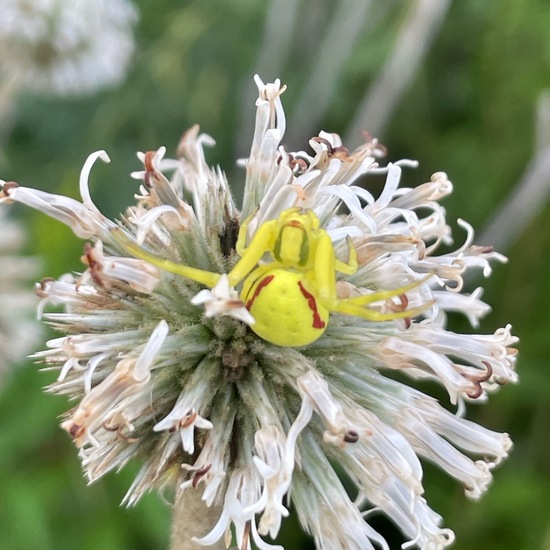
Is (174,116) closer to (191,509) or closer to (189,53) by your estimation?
(189,53)

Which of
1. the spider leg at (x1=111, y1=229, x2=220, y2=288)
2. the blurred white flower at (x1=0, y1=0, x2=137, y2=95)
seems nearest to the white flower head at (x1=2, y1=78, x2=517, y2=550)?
the spider leg at (x1=111, y1=229, x2=220, y2=288)

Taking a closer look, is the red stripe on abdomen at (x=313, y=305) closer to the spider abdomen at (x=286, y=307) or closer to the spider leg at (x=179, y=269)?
the spider abdomen at (x=286, y=307)

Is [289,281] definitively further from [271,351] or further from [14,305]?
[14,305]

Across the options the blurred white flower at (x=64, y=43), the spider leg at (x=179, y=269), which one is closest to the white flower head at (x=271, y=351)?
the spider leg at (x=179, y=269)

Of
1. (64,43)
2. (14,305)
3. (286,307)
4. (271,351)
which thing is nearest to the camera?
(286,307)

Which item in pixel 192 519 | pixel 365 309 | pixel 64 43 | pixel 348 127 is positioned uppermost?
pixel 64 43

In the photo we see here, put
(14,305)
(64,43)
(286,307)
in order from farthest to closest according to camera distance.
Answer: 1. (64,43)
2. (14,305)
3. (286,307)

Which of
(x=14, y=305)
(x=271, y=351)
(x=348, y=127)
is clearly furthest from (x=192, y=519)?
(x=348, y=127)

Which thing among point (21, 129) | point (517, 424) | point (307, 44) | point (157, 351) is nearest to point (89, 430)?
point (157, 351)
